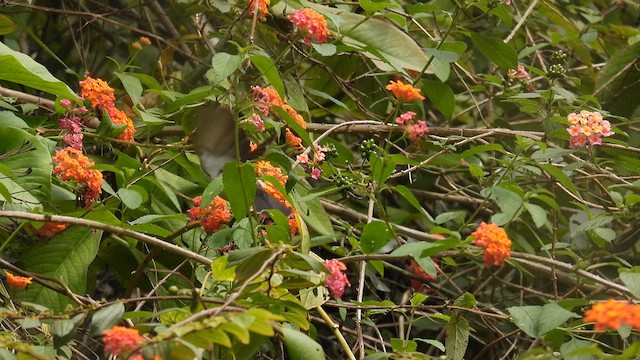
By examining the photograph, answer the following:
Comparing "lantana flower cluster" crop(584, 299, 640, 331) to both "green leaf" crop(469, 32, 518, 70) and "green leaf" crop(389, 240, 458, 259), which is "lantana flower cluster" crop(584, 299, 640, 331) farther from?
"green leaf" crop(469, 32, 518, 70)

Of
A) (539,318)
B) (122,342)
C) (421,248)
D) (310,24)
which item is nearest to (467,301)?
(539,318)

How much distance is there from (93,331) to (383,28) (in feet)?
3.98

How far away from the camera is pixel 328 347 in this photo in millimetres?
2252

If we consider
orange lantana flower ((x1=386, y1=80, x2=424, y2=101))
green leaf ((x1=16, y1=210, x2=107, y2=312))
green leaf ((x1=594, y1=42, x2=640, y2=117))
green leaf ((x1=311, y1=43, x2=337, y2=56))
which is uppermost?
green leaf ((x1=311, y1=43, x2=337, y2=56))

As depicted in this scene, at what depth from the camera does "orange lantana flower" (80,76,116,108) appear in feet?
5.52

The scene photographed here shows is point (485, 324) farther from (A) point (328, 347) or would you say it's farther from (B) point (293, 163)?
(B) point (293, 163)

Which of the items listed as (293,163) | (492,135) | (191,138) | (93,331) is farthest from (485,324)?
(93,331)

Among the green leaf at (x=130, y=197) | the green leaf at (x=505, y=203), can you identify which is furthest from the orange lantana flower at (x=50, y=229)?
the green leaf at (x=505, y=203)

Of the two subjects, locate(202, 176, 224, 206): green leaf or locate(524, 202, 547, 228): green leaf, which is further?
locate(524, 202, 547, 228): green leaf

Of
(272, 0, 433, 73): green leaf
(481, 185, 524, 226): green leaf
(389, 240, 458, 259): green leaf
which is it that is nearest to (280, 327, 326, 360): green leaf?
(389, 240, 458, 259): green leaf

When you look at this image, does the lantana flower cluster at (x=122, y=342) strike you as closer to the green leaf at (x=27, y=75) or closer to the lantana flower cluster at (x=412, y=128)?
the green leaf at (x=27, y=75)

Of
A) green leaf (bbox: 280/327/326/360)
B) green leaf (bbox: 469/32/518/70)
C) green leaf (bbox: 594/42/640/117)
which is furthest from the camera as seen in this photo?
green leaf (bbox: 594/42/640/117)

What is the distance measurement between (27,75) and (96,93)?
135 mm

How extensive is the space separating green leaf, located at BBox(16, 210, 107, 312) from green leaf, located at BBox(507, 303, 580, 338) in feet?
2.15
